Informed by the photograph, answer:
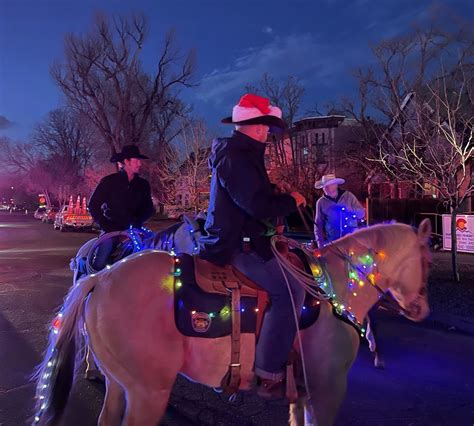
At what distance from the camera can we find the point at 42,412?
291 centimetres

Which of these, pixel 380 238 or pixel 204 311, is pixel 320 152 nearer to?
pixel 380 238

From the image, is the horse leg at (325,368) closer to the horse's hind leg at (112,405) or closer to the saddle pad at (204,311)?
the saddle pad at (204,311)

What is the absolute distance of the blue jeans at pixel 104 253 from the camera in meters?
4.71

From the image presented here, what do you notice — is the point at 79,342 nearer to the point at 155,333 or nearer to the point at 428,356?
the point at 155,333

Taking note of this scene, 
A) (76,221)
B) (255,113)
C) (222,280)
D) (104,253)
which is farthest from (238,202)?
(76,221)

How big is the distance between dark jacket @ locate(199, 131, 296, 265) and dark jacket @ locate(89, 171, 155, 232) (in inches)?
94.6

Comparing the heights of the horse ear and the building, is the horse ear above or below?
below

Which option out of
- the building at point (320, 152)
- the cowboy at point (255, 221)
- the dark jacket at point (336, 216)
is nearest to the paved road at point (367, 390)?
the cowboy at point (255, 221)

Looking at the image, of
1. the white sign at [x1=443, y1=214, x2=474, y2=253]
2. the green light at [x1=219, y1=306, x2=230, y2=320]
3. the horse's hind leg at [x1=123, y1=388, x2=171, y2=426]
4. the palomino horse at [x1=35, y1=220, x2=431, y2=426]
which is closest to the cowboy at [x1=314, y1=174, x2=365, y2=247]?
the palomino horse at [x1=35, y1=220, x2=431, y2=426]

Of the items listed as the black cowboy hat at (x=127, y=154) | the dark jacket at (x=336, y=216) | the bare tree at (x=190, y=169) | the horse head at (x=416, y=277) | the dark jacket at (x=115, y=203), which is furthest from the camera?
the bare tree at (x=190, y=169)

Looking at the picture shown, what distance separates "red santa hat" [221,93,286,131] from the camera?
9.47ft

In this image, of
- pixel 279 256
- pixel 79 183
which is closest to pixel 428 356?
pixel 279 256

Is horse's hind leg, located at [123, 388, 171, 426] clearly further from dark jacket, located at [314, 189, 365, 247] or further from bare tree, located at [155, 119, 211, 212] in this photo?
bare tree, located at [155, 119, 211, 212]

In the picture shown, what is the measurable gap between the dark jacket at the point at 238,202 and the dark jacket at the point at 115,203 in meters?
2.40
